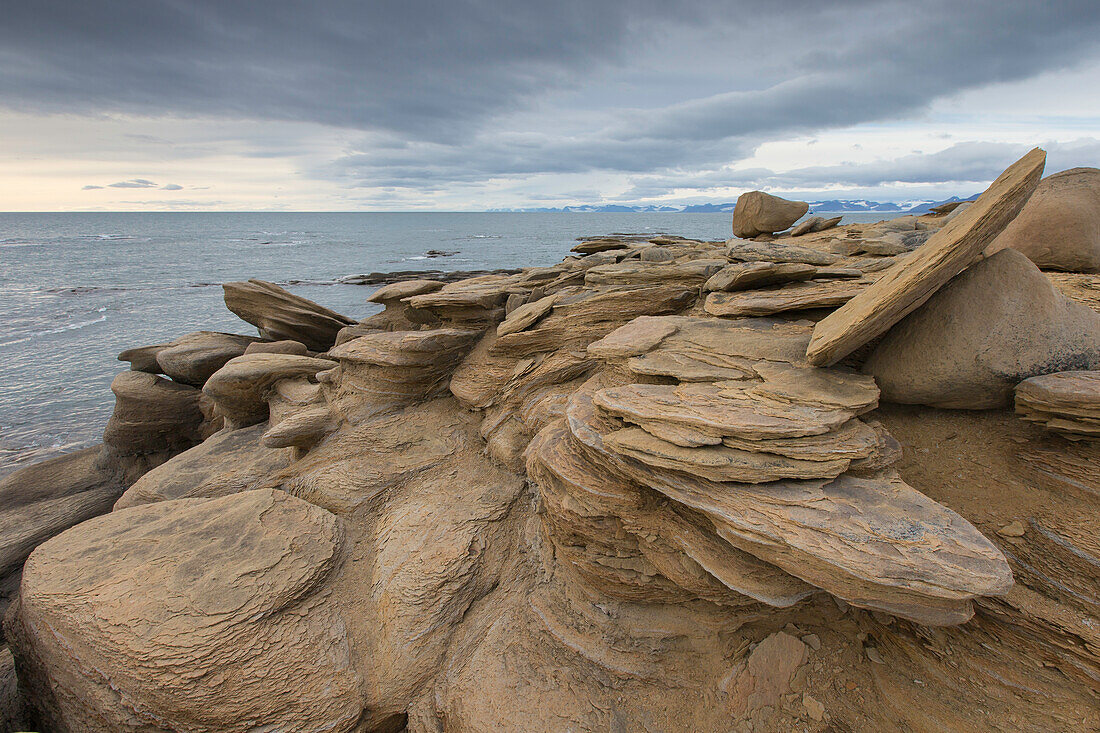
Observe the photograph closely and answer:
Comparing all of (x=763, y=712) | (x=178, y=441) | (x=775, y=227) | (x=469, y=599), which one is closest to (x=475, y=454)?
(x=469, y=599)

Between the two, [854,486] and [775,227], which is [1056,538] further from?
[775,227]

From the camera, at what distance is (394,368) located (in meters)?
10.2

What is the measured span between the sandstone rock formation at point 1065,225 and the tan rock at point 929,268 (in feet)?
10.7

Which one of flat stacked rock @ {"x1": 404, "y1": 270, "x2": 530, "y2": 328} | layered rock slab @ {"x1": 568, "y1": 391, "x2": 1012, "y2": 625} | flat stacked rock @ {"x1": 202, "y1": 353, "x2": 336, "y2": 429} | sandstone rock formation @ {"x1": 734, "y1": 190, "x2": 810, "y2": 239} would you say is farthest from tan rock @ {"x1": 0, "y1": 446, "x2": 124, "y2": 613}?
sandstone rock formation @ {"x1": 734, "y1": 190, "x2": 810, "y2": 239}

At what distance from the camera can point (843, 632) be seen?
508 centimetres

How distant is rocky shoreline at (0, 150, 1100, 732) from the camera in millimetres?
4223

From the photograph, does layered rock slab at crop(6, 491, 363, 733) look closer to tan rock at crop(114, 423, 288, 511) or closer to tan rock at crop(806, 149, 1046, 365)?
tan rock at crop(114, 423, 288, 511)

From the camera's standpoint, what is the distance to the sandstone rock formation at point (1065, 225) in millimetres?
7246

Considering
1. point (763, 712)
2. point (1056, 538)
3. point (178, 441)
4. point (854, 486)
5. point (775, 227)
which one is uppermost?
point (775, 227)

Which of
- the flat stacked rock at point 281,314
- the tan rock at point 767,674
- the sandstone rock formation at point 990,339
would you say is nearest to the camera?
the sandstone rock formation at point 990,339

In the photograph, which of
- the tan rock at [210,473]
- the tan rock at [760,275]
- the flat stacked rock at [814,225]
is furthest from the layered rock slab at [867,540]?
the flat stacked rock at [814,225]

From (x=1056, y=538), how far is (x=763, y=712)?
10.4ft

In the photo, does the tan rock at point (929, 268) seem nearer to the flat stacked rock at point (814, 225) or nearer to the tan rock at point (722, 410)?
the tan rock at point (722, 410)

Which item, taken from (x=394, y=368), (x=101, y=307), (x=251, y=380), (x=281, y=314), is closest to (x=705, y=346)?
(x=394, y=368)
